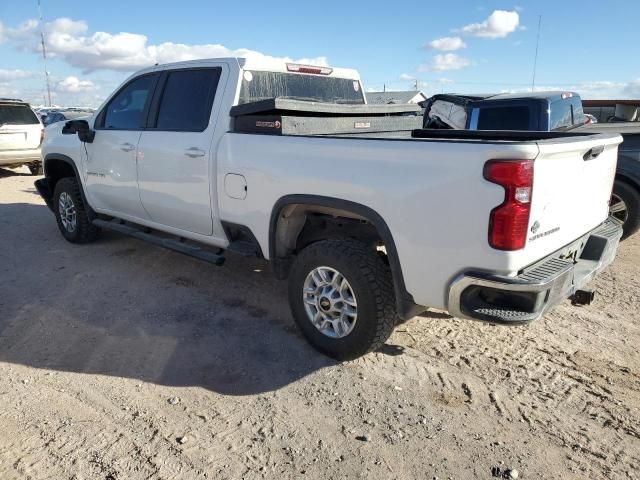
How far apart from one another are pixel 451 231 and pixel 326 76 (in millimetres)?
2912

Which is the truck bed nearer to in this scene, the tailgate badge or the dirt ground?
the dirt ground

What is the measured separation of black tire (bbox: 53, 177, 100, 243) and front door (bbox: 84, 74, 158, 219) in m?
0.48

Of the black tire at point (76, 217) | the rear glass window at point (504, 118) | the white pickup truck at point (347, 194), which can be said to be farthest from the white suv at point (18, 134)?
the rear glass window at point (504, 118)

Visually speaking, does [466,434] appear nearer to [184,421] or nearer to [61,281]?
[184,421]

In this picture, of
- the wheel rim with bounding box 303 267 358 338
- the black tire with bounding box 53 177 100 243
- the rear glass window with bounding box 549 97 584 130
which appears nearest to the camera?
the wheel rim with bounding box 303 267 358 338

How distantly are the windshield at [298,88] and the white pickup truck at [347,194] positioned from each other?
14mm

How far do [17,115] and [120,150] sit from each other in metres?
8.11

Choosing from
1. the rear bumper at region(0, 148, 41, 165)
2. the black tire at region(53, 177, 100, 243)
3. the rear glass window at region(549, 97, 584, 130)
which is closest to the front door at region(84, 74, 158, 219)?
the black tire at region(53, 177, 100, 243)

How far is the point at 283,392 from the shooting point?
3.15 meters

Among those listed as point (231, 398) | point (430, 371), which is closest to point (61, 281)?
point (231, 398)

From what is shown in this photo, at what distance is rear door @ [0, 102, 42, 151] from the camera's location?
10992mm

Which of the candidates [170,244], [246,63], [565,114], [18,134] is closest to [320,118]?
[246,63]

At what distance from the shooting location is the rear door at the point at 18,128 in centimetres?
1099

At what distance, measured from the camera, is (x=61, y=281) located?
4984 mm
